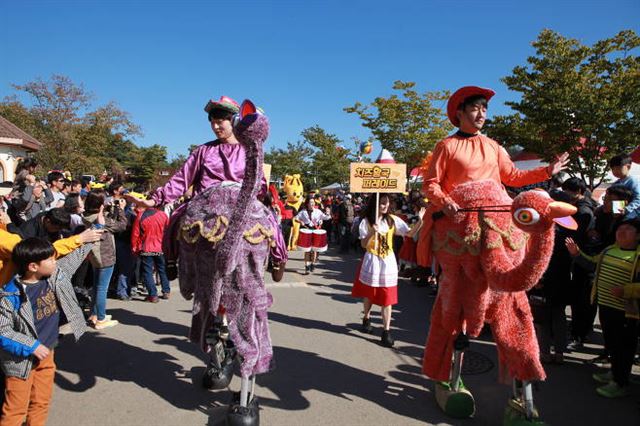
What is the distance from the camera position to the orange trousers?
2471 millimetres

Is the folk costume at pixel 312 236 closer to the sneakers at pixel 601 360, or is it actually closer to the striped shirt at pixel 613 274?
the sneakers at pixel 601 360

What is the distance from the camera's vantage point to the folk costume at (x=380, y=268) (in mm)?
4930

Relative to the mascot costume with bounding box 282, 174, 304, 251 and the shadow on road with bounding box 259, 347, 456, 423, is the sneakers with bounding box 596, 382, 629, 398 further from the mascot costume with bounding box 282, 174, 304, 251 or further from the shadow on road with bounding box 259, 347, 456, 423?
the mascot costume with bounding box 282, 174, 304, 251

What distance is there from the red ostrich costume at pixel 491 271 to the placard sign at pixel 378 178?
202 cm

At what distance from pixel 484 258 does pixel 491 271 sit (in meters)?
0.10

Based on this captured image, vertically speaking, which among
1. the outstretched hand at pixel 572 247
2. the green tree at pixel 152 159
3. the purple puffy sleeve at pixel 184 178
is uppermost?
the green tree at pixel 152 159

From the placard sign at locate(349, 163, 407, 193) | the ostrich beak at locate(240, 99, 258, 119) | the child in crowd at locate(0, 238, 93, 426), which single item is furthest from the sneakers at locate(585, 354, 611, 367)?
the child in crowd at locate(0, 238, 93, 426)

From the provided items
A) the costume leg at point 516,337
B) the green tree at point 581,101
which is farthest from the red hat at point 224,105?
the green tree at point 581,101

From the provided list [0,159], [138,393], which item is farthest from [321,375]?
[0,159]

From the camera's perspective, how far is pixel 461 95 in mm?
3168

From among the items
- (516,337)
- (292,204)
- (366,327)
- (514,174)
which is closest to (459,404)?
(516,337)

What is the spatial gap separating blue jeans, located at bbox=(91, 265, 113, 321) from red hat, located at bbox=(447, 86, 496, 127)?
4692 mm

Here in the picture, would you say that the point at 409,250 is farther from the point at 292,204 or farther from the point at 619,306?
the point at 292,204

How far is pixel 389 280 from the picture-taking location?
16.2 ft
